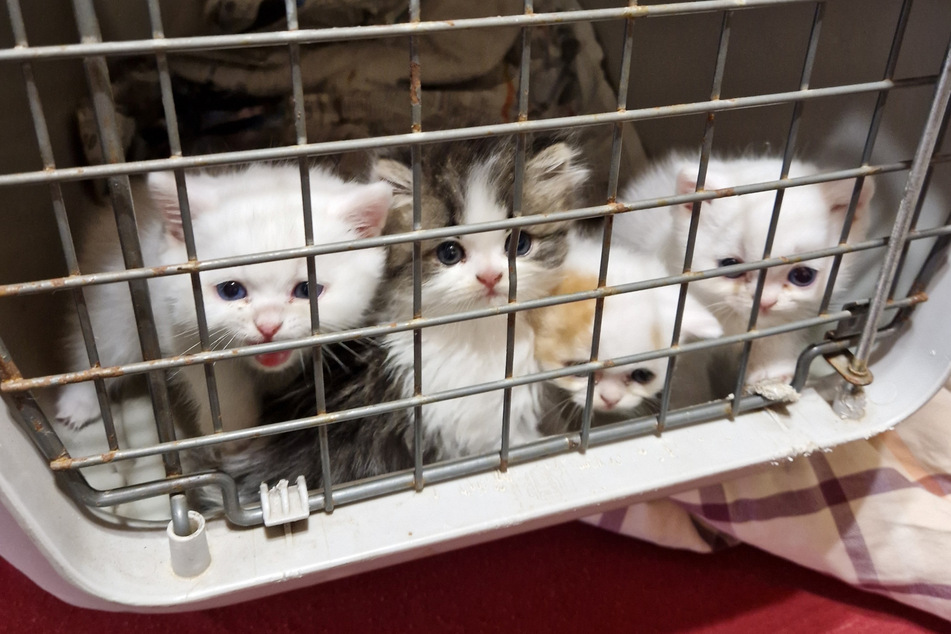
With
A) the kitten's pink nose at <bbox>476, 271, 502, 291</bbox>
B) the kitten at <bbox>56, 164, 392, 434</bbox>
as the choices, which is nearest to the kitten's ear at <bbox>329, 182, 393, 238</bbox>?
the kitten at <bbox>56, 164, 392, 434</bbox>

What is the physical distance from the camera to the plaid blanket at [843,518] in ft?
3.08

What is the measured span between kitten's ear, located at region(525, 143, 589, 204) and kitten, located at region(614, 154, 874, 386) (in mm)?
127

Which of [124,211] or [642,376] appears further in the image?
[642,376]

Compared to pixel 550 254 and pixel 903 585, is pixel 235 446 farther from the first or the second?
pixel 903 585

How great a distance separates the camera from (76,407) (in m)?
0.92

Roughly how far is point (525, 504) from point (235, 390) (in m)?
0.41

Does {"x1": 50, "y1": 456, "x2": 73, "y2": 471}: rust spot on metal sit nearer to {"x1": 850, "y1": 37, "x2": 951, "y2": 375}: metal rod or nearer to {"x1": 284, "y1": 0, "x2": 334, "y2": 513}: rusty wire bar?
{"x1": 284, "y1": 0, "x2": 334, "y2": 513}: rusty wire bar

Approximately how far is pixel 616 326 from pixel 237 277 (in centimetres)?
46

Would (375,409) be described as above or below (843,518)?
above

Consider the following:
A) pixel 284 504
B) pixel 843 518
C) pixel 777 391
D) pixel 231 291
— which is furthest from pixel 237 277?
pixel 843 518

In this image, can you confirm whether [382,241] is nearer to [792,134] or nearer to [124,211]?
[124,211]

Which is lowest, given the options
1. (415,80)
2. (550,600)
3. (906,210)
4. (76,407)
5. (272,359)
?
(550,600)

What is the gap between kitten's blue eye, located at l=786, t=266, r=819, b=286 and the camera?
3.18 ft

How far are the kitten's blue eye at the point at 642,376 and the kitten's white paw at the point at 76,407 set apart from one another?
0.70 metres
